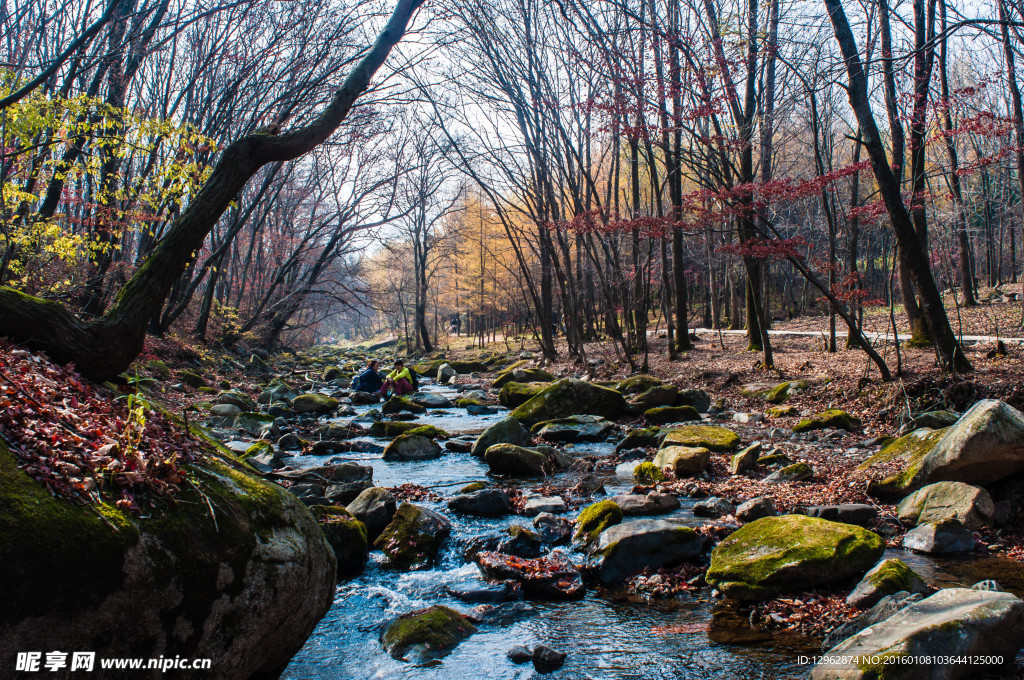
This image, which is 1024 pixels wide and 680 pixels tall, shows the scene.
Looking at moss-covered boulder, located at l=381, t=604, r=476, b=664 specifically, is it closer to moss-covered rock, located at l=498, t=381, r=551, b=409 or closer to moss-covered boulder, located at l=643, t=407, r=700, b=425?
moss-covered boulder, located at l=643, t=407, r=700, b=425

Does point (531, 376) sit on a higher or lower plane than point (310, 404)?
higher

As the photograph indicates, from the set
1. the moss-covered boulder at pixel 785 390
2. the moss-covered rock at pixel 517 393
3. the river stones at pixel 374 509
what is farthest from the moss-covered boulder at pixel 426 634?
the moss-covered rock at pixel 517 393

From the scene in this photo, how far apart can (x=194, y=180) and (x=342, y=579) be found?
5732mm

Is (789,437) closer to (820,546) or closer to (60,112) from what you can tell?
(820,546)

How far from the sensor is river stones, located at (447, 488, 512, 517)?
6.34 metres

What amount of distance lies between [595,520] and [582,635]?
1.67 m

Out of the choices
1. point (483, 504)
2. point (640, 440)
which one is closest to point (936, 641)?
point (483, 504)

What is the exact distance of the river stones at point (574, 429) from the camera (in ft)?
34.0

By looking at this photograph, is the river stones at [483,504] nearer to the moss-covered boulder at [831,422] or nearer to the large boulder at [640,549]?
the large boulder at [640,549]

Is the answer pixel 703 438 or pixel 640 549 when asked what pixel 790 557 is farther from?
pixel 703 438

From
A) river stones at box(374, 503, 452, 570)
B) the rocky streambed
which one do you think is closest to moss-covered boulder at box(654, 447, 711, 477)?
the rocky streambed

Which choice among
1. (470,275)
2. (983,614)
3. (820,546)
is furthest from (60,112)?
(470,275)

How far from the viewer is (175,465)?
2.96 meters

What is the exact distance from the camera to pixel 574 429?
10484mm
